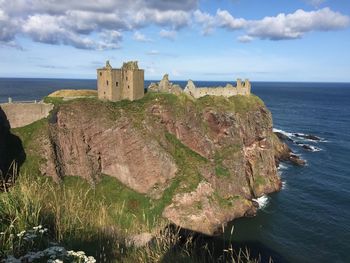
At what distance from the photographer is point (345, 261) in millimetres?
52656

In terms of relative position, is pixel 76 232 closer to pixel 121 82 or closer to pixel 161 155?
pixel 161 155

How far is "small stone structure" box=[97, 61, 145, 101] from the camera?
231 feet

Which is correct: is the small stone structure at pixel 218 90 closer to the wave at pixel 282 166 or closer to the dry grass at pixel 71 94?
the wave at pixel 282 166

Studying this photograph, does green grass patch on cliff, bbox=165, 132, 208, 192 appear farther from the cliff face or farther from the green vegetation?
the green vegetation

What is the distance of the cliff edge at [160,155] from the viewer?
6262cm

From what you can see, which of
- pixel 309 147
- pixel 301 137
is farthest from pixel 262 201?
pixel 301 137

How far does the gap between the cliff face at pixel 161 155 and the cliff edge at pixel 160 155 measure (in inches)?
6.4

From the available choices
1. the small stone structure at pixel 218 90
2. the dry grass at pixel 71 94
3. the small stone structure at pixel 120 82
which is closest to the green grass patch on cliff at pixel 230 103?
the small stone structure at pixel 218 90

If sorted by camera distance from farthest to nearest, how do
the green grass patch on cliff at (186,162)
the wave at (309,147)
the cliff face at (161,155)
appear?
the wave at (309,147)
the green grass patch on cliff at (186,162)
the cliff face at (161,155)

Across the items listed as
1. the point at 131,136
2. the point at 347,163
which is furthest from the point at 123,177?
the point at 347,163

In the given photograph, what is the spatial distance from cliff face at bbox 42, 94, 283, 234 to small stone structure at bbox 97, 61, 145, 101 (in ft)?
7.71

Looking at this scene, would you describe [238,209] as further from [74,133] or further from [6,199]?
[6,199]

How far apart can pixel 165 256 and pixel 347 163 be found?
318 feet

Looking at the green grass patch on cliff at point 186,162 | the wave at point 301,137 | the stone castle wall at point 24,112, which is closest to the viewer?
the stone castle wall at point 24,112
